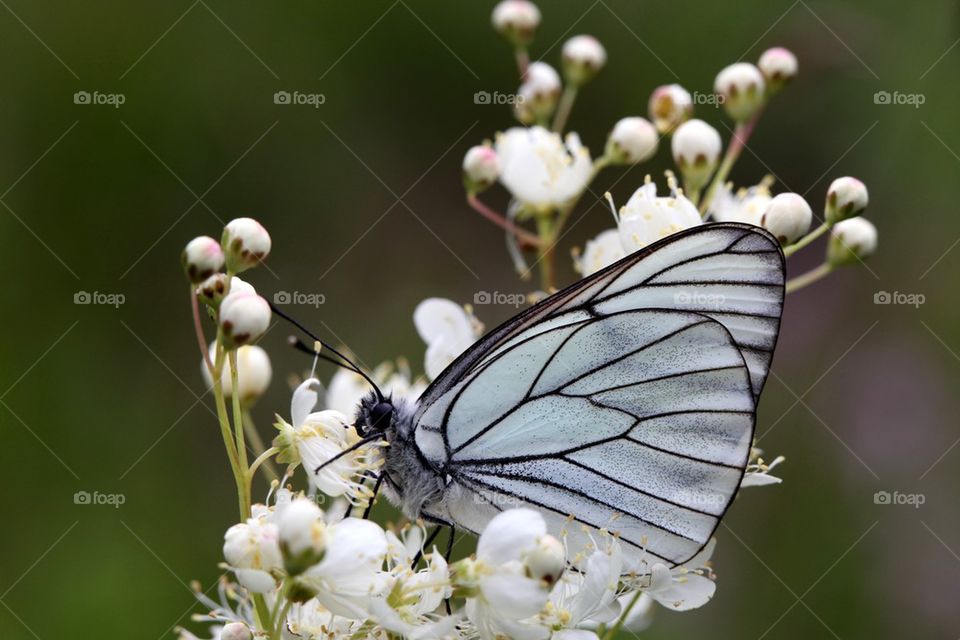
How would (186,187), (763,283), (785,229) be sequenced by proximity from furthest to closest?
(186,187) < (785,229) < (763,283)

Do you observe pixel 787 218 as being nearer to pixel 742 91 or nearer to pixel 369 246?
pixel 742 91

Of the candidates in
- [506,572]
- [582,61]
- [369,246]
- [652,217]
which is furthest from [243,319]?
[369,246]

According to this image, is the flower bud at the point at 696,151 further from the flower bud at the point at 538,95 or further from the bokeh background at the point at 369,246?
the bokeh background at the point at 369,246

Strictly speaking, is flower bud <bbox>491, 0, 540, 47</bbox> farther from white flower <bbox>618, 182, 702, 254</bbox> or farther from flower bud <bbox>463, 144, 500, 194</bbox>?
white flower <bbox>618, 182, 702, 254</bbox>

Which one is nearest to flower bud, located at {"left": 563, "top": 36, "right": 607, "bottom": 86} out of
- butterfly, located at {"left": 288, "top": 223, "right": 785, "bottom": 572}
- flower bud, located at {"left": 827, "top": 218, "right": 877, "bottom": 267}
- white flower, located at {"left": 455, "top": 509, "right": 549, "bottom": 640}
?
flower bud, located at {"left": 827, "top": 218, "right": 877, "bottom": 267}

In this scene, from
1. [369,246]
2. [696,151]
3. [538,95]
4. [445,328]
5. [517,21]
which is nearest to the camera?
[696,151]

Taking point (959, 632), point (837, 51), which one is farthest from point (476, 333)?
point (837, 51)

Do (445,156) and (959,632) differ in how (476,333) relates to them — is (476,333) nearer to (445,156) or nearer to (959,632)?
(959,632)
